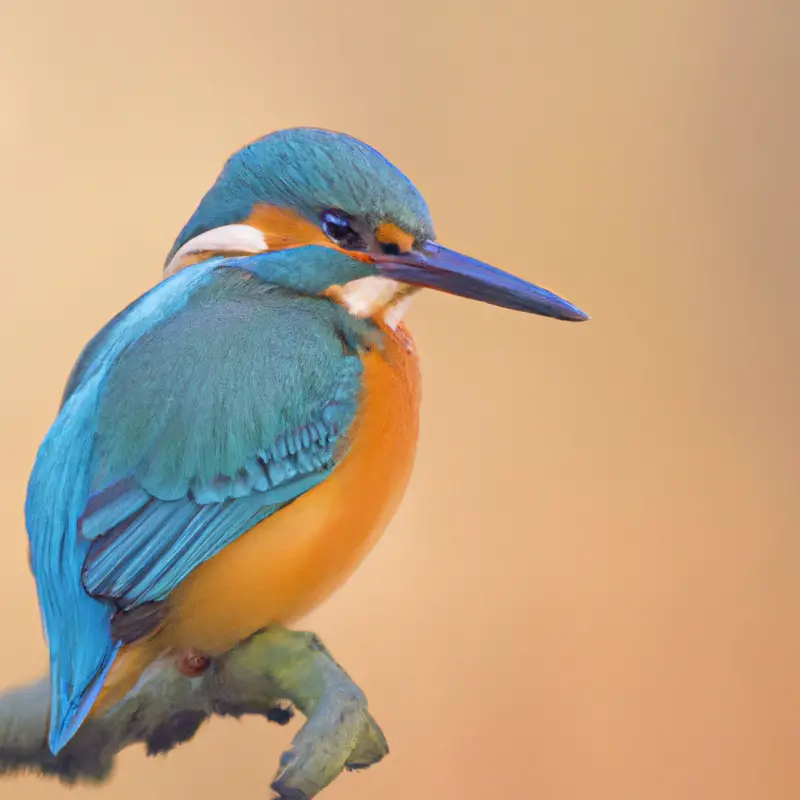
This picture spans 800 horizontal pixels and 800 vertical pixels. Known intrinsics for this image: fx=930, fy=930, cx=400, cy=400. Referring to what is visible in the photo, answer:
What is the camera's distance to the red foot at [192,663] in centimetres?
77

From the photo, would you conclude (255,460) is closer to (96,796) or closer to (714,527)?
(96,796)

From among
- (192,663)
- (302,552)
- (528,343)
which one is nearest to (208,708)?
(192,663)

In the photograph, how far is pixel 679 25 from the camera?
3.95 feet

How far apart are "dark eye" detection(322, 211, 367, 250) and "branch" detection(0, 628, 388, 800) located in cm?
35

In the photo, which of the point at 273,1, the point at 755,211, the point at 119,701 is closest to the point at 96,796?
the point at 119,701

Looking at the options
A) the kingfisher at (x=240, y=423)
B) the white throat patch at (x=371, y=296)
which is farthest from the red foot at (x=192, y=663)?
the white throat patch at (x=371, y=296)

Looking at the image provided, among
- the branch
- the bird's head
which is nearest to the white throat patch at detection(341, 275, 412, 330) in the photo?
the bird's head

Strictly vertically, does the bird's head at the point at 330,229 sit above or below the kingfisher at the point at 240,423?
above

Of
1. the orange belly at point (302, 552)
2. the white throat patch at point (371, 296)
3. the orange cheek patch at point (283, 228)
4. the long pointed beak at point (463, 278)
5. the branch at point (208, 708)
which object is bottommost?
the branch at point (208, 708)

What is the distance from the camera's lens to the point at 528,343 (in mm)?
1082

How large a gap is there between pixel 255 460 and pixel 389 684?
1.10 feet

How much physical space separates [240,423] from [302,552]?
0.40ft

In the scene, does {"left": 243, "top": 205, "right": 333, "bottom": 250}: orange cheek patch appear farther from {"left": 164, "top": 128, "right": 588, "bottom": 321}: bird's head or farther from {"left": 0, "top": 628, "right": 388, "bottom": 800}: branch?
{"left": 0, "top": 628, "right": 388, "bottom": 800}: branch

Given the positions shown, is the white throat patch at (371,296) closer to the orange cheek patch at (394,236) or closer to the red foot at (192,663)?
the orange cheek patch at (394,236)
